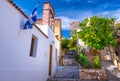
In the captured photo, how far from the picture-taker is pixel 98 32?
547 inches

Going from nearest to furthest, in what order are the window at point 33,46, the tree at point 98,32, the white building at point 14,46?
1. the white building at point 14,46
2. the window at point 33,46
3. the tree at point 98,32

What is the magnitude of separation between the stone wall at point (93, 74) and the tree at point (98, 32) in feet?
7.39

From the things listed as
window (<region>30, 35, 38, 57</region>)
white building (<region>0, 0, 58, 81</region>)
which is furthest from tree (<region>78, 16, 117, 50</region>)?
white building (<region>0, 0, 58, 81</region>)

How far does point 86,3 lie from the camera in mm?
14727

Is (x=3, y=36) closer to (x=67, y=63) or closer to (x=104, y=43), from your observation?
(x=104, y=43)

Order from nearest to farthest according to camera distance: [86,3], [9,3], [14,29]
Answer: [9,3]
[14,29]
[86,3]

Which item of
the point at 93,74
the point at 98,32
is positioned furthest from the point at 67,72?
the point at 98,32

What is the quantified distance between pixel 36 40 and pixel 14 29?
3.46 metres

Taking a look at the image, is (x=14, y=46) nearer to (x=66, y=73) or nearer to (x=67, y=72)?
(x=66, y=73)

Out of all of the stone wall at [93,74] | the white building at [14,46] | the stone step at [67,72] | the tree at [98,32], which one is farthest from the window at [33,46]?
the tree at [98,32]

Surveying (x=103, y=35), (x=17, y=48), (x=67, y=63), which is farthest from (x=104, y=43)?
(x=17, y=48)

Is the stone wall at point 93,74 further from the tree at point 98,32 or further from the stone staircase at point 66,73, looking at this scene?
the tree at point 98,32

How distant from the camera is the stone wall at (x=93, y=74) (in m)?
12.3

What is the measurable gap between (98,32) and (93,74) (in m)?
3.91
